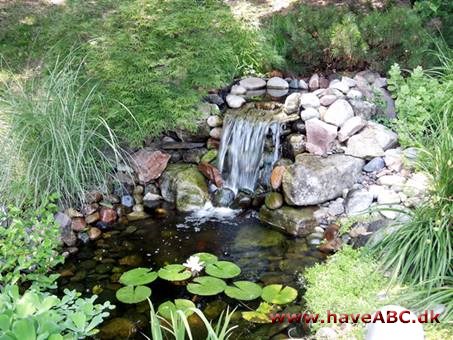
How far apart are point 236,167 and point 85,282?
1.93 metres

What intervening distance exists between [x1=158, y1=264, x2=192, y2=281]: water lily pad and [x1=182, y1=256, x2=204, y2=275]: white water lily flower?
0.14 feet

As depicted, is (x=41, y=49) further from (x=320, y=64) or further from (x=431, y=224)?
(x=431, y=224)

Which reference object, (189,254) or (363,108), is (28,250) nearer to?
(189,254)

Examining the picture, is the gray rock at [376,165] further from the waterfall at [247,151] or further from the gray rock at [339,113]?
the waterfall at [247,151]

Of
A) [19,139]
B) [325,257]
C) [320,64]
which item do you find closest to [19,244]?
[19,139]

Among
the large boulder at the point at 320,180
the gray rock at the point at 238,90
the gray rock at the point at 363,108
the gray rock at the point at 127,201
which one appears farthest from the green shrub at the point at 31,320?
the gray rock at the point at 238,90

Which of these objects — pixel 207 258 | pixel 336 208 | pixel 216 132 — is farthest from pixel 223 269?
pixel 216 132

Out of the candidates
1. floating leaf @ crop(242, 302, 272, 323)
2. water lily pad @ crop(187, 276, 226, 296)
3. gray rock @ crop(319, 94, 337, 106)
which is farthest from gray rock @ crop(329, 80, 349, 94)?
floating leaf @ crop(242, 302, 272, 323)

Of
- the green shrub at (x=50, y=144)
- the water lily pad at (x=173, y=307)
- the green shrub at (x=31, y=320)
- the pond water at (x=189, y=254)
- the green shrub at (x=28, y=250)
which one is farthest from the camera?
the green shrub at (x=50, y=144)

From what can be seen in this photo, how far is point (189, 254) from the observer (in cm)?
404

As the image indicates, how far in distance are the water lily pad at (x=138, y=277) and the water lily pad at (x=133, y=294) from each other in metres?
0.06

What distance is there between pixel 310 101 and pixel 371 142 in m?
0.76

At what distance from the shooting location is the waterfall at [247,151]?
4910 mm

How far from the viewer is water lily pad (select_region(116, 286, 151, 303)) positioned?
3441 millimetres
